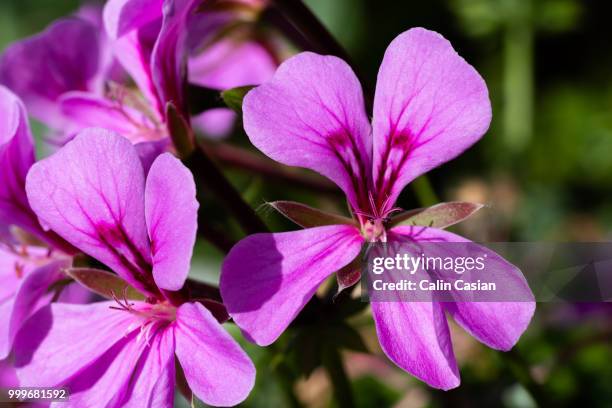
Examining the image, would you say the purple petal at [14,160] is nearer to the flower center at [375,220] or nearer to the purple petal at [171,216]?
the purple petal at [171,216]

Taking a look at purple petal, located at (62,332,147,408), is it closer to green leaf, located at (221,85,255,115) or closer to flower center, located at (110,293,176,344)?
flower center, located at (110,293,176,344)

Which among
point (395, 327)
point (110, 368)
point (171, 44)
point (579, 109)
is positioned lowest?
→ point (579, 109)

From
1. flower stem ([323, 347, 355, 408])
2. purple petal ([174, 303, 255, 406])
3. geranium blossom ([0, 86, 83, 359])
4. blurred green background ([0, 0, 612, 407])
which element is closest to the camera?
purple petal ([174, 303, 255, 406])

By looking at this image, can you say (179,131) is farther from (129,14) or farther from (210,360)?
(210,360)

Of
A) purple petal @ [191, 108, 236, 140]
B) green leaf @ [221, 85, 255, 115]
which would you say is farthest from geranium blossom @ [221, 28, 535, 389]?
purple petal @ [191, 108, 236, 140]

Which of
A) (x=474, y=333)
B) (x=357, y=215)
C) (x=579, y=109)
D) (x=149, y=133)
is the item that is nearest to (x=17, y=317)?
(x=149, y=133)

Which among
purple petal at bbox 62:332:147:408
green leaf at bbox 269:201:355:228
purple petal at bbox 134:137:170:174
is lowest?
purple petal at bbox 62:332:147:408

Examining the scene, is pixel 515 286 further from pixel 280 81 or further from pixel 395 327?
pixel 280 81
